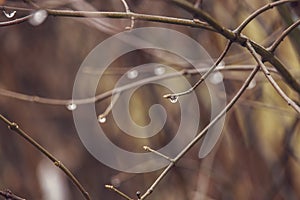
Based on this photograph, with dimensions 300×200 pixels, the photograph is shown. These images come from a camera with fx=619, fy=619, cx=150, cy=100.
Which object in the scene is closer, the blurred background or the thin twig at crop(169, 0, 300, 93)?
the thin twig at crop(169, 0, 300, 93)

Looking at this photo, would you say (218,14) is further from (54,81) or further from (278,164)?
(54,81)

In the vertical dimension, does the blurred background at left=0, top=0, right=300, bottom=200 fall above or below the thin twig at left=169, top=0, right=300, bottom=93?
above

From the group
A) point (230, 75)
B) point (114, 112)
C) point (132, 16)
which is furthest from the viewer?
point (114, 112)

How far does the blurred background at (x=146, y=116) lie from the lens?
2.26 meters

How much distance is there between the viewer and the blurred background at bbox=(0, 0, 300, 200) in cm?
226

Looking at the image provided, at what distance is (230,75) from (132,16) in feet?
4.44

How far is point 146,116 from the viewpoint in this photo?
2848mm

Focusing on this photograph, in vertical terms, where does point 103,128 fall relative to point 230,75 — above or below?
above

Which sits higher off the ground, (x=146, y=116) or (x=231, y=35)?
(x=146, y=116)

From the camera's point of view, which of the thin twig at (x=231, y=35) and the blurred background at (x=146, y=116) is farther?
the blurred background at (x=146, y=116)

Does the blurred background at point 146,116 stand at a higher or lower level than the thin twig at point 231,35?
higher

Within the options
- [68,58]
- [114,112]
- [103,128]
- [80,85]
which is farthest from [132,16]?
[68,58]

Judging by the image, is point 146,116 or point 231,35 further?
point 146,116

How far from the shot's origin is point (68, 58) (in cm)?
344
